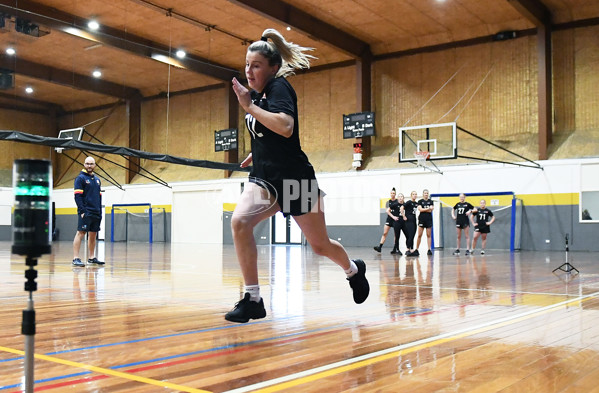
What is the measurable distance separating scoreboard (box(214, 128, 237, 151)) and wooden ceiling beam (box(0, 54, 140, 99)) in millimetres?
4162

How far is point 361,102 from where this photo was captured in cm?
2144

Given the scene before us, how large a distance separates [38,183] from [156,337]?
1.65m

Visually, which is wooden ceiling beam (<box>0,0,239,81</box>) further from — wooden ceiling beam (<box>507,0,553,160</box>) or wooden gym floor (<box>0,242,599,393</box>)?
wooden gym floor (<box>0,242,599,393</box>)

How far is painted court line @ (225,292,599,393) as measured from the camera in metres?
2.16

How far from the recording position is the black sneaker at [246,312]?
3457mm

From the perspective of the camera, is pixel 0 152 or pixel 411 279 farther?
pixel 0 152

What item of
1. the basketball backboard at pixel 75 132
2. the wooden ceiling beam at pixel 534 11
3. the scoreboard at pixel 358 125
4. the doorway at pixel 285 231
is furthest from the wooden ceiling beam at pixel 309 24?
the doorway at pixel 285 231

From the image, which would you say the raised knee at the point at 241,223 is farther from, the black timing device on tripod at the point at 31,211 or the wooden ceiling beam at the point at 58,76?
the wooden ceiling beam at the point at 58,76

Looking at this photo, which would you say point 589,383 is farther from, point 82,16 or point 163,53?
point 163,53

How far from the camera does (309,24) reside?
19.0 metres

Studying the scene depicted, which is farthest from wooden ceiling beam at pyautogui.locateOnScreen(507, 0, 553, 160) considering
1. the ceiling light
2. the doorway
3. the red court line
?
the red court line

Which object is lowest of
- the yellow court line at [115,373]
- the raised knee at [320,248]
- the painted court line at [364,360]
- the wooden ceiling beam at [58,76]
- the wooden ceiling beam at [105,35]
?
the painted court line at [364,360]

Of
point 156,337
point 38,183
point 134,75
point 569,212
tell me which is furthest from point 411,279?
point 134,75

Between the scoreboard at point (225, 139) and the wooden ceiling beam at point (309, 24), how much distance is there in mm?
5635
